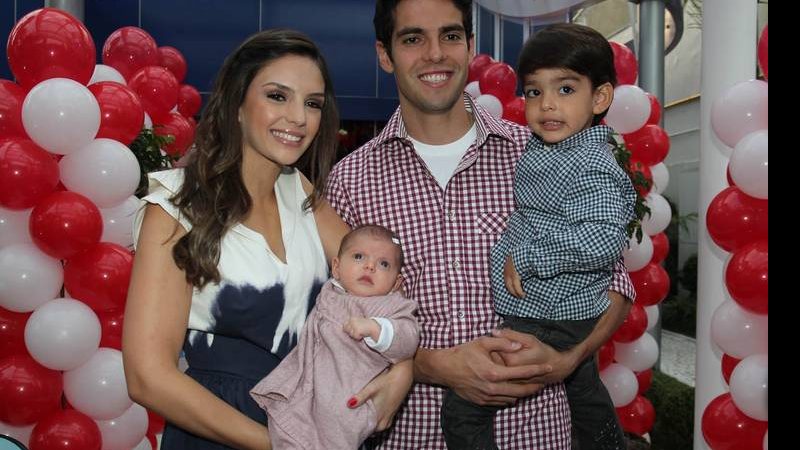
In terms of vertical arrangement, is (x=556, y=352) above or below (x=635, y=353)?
above

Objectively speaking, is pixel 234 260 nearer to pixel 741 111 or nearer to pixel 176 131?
pixel 741 111

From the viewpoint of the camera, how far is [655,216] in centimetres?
553

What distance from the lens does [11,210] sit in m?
3.69

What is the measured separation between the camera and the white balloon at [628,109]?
5.27m

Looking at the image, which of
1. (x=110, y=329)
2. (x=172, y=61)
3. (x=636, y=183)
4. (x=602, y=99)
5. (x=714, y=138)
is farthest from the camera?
(x=172, y=61)

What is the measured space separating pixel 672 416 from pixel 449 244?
5083 mm

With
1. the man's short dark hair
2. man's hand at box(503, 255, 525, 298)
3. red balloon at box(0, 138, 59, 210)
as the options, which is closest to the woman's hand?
man's hand at box(503, 255, 525, 298)

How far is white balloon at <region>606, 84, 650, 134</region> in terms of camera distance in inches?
208

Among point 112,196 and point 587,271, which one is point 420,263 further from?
point 112,196

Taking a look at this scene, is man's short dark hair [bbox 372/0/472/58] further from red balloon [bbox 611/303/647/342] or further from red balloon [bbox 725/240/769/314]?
red balloon [bbox 611/303/647/342]

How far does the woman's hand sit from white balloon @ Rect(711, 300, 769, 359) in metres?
2.22

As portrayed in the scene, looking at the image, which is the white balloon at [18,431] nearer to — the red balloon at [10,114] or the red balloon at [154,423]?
the red balloon at [154,423]

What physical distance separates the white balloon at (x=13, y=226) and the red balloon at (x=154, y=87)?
1673 millimetres

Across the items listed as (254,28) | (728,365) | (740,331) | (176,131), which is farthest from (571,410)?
(254,28)
